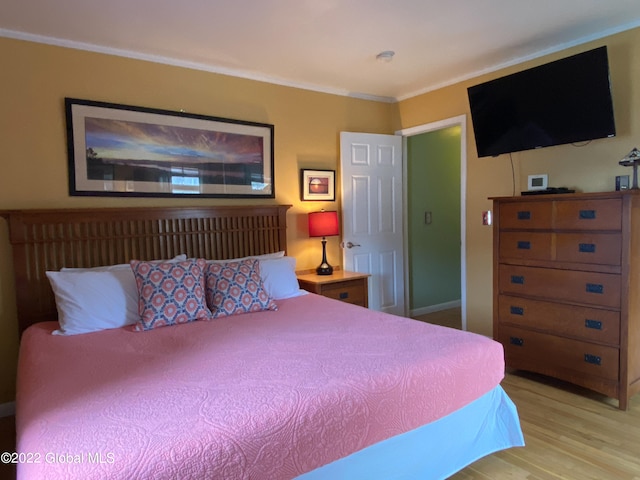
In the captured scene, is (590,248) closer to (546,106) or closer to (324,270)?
(546,106)

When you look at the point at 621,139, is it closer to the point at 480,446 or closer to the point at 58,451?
the point at 480,446

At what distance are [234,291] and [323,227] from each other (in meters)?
1.33

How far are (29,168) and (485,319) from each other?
387 cm

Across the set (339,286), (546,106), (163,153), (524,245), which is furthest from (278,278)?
(546,106)

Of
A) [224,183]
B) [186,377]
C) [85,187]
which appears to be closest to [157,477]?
[186,377]

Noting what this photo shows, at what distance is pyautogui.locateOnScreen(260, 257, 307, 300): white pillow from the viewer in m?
3.16

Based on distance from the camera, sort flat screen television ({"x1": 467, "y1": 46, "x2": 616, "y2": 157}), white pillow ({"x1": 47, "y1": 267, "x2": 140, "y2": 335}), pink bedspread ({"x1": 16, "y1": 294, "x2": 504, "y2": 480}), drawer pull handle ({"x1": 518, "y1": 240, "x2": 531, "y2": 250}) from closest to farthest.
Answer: pink bedspread ({"x1": 16, "y1": 294, "x2": 504, "y2": 480}), white pillow ({"x1": 47, "y1": 267, "x2": 140, "y2": 335}), flat screen television ({"x1": 467, "y1": 46, "x2": 616, "y2": 157}), drawer pull handle ({"x1": 518, "y1": 240, "x2": 531, "y2": 250})

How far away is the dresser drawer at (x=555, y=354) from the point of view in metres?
2.66

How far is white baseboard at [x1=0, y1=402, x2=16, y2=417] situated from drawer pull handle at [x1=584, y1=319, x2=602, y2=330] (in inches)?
A: 152

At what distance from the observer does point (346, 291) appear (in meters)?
3.76

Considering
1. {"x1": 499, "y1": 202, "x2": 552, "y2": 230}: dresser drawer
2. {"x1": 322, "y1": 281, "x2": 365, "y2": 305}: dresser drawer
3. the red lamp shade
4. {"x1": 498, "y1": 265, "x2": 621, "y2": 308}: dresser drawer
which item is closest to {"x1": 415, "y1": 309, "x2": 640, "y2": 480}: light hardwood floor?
{"x1": 498, "y1": 265, "x2": 621, "y2": 308}: dresser drawer

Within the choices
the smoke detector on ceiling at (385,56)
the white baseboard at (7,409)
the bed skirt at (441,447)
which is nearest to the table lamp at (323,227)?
the smoke detector on ceiling at (385,56)

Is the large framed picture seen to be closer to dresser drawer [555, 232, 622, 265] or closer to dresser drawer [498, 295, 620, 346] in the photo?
dresser drawer [498, 295, 620, 346]

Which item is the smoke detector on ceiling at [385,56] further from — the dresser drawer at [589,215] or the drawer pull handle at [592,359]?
the drawer pull handle at [592,359]
